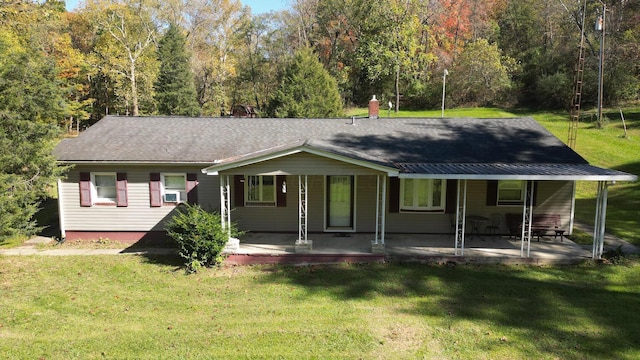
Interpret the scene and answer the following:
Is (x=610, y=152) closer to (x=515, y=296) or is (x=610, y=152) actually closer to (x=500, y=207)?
(x=500, y=207)

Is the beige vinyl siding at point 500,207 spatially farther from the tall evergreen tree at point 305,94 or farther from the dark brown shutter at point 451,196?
the tall evergreen tree at point 305,94

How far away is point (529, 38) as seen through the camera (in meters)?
45.8

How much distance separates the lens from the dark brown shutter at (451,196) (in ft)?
45.4

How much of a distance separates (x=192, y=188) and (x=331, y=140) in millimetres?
5075

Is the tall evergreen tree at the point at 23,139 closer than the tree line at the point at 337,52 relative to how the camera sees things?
Yes

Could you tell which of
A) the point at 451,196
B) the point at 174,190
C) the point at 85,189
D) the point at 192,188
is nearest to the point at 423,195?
the point at 451,196

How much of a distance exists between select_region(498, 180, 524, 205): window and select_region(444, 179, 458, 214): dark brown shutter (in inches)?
57.8

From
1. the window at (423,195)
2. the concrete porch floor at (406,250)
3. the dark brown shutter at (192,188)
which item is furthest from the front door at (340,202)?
the dark brown shutter at (192,188)

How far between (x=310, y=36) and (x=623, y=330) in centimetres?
4073

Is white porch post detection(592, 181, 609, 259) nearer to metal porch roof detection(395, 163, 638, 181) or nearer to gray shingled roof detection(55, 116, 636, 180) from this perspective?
metal porch roof detection(395, 163, 638, 181)

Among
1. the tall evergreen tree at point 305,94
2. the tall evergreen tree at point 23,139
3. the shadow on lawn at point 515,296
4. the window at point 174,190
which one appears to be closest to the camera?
the shadow on lawn at point 515,296

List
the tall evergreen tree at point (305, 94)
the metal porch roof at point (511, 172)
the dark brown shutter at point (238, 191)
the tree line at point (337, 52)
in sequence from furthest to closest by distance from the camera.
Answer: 1. the tree line at point (337, 52)
2. the tall evergreen tree at point (305, 94)
3. the dark brown shutter at point (238, 191)
4. the metal porch roof at point (511, 172)

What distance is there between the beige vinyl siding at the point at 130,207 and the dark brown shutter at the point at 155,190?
16 cm

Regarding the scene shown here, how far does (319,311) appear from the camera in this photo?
8789 mm
